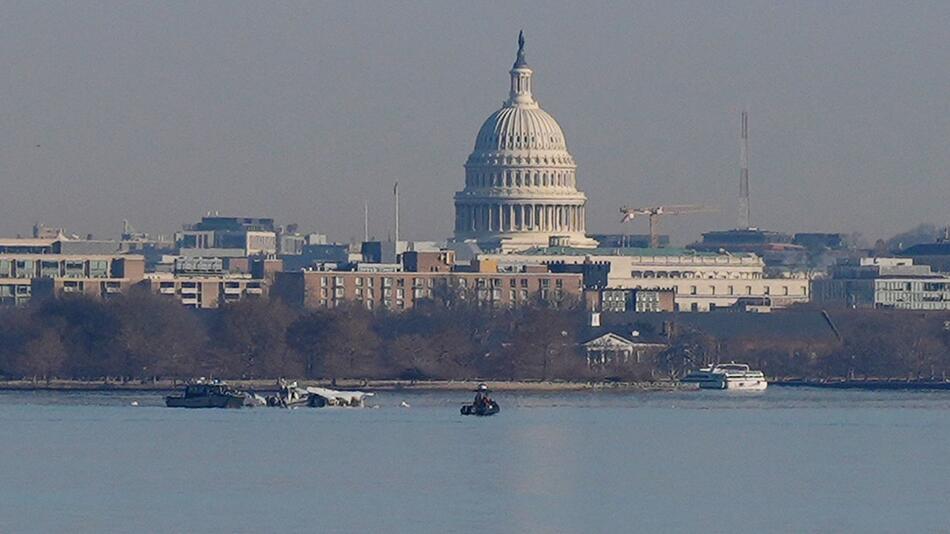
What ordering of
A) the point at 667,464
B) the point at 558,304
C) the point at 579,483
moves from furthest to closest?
the point at 558,304 → the point at 667,464 → the point at 579,483

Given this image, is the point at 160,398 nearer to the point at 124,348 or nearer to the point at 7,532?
the point at 124,348

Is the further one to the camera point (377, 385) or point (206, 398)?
point (377, 385)

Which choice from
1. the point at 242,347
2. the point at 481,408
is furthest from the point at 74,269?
the point at 481,408

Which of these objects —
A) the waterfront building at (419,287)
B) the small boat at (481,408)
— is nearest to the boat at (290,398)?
the small boat at (481,408)

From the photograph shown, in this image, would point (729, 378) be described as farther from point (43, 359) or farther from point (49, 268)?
point (49, 268)

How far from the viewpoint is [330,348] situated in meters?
151

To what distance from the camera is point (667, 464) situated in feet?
291

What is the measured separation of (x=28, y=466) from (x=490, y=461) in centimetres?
1010

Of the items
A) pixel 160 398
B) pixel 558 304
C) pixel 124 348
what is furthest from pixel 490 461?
pixel 558 304

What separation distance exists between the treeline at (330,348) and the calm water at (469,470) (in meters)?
27.3

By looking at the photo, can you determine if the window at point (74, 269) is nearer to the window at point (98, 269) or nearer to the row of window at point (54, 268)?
the row of window at point (54, 268)

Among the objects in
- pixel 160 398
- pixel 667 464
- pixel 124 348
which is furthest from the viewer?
pixel 124 348

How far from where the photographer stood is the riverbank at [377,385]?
473 ft

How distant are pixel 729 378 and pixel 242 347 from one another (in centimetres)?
1825
